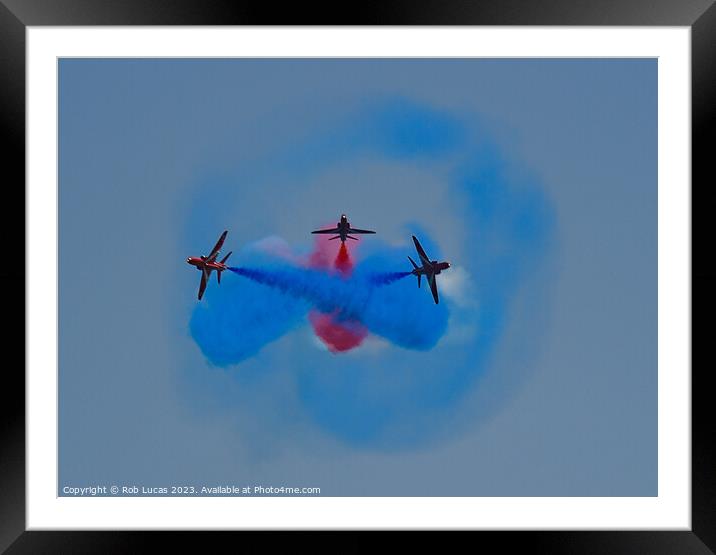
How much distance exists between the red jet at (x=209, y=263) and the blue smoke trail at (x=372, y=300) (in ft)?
0.87

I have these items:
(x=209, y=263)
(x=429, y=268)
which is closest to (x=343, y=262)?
(x=429, y=268)

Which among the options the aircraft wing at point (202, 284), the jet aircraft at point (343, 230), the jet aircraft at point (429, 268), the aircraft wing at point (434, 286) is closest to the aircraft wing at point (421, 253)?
the jet aircraft at point (429, 268)

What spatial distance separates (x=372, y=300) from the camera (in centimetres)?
909

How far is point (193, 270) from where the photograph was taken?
28.5 ft

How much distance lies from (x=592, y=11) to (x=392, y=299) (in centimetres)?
597

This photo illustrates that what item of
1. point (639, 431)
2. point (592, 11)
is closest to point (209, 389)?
point (639, 431)

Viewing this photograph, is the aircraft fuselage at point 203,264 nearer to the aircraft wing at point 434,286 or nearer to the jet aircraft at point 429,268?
the jet aircraft at point 429,268

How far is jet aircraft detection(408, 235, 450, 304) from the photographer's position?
8.87 m

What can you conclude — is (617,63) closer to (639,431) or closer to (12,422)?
(639,431)

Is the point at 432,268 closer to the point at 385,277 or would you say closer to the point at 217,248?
the point at 385,277

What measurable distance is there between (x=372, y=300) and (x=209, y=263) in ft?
11.0

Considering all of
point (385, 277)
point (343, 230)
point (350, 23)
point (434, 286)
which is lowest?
point (434, 286)

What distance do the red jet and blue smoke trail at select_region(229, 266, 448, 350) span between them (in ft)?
0.87

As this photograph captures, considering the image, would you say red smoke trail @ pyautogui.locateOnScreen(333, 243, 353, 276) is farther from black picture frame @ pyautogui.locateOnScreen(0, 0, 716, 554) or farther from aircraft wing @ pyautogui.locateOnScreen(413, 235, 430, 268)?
black picture frame @ pyautogui.locateOnScreen(0, 0, 716, 554)
